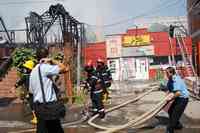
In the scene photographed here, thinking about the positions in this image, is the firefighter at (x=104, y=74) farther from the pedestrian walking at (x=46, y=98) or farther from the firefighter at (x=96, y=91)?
the pedestrian walking at (x=46, y=98)

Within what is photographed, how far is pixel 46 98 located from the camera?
8039mm

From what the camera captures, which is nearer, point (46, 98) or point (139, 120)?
point (46, 98)

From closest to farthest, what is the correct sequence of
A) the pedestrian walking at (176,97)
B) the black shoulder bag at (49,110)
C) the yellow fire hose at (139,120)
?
the black shoulder bag at (49,110)
the pedestrian walking at (176,97)
the yellow fire hose at (139,120)

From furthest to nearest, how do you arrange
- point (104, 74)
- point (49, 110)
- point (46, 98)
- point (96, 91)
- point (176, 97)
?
point (104, 74)
point (96, 91)
point (176, 97)
point (46, 98)
point (49, 110)

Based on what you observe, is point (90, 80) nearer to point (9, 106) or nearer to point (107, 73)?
point (107, 73)

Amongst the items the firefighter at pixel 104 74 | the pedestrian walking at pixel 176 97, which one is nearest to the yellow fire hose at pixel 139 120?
the pedestrian walking at pixel 176 97

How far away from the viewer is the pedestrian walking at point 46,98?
798 cm

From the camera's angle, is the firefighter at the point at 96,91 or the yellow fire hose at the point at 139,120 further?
the firefighter at the point at 96,91

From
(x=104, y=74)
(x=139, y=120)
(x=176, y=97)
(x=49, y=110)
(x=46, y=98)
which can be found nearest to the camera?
(x=49, y=110)

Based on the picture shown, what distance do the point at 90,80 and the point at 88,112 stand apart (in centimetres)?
92

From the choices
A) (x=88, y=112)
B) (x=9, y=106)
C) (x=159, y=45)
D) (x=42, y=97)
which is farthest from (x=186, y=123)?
(x=159, y=45)

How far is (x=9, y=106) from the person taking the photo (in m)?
19.4

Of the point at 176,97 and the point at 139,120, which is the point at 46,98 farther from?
the point at 139,120

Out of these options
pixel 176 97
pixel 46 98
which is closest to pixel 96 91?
pixel 176 97
